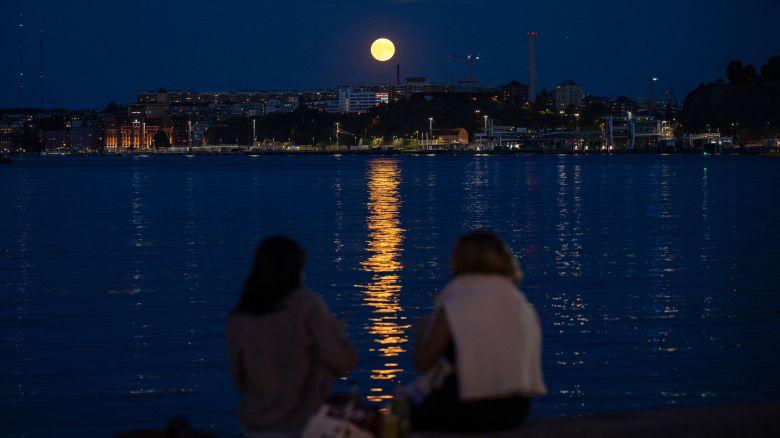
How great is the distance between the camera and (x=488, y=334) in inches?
203

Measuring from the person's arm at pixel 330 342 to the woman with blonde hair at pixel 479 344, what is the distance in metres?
0.30

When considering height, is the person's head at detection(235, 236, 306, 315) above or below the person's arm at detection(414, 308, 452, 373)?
above

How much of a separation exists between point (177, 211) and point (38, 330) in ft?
101

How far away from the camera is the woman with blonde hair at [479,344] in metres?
5.12

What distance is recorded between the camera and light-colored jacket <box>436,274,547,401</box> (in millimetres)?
5113

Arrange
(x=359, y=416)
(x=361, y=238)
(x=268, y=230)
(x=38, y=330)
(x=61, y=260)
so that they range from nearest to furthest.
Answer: (x=359, y=416) → (x=38, y=330) → (x=61, y=260) → (x=361, y=238) → (x=268, y=230)

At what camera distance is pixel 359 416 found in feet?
16.2

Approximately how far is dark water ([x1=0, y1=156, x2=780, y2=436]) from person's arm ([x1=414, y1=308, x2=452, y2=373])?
5.08 metres

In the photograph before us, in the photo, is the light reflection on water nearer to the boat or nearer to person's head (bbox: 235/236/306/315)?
person's head (bbox: 235/236/306/315)

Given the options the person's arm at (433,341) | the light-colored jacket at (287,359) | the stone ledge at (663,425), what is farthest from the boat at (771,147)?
the light-colored jacket at (287,359)

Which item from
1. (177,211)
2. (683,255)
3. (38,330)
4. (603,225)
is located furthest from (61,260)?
(177,211)

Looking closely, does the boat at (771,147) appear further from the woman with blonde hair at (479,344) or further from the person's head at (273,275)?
the person's head at (273,275)

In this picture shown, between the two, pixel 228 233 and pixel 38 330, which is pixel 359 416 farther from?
pixel 228 233

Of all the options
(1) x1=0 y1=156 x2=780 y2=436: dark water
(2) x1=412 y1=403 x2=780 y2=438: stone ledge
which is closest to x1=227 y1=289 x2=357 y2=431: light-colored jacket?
(2) x1=412 y1=403 x2=780 y2=438: stone ledge
